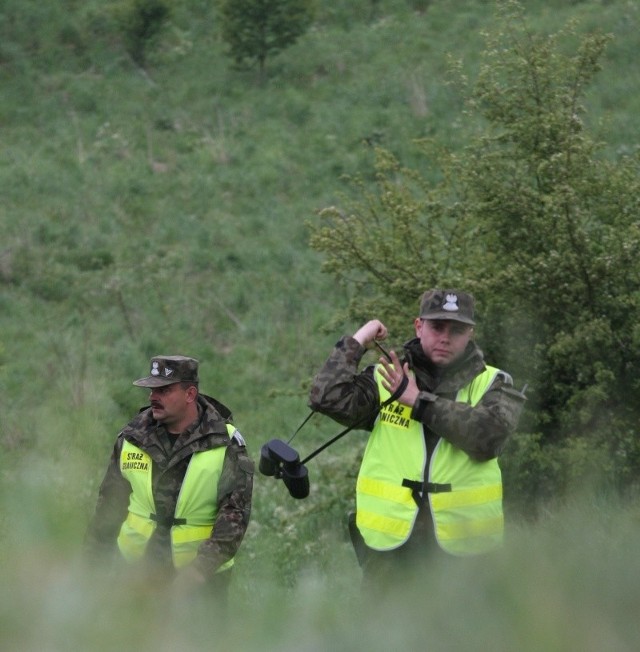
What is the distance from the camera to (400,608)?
1.41 m

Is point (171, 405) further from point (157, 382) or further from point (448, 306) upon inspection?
point (448, 306)

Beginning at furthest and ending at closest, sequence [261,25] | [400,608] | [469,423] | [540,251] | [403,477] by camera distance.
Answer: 1. [261,25]
2. [540,251]
3. [403,477]
4. [469,423]
5. [400,608]

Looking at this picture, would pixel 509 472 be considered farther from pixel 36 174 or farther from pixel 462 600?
pixel 36 174

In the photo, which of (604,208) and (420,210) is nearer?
(604,208)

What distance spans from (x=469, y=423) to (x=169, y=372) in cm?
128

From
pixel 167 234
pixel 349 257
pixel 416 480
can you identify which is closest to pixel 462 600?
pixel 416 480

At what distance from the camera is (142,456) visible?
186 inches

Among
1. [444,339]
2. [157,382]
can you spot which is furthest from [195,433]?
[444,339]

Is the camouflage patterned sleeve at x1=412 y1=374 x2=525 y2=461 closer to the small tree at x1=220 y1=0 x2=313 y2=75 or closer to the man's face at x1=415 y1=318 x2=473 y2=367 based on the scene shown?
the man's face at x1=415 y1=318 x2=473 y2=367

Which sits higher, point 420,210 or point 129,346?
point 420,210

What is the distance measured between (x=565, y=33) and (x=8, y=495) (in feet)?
27.1

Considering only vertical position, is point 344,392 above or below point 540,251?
above

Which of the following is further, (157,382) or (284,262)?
(284,262)

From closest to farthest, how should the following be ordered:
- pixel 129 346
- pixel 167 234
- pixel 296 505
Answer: pixel 296 505 → pixel 129 346 → pixel 167 234
